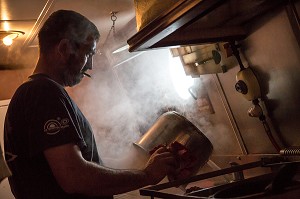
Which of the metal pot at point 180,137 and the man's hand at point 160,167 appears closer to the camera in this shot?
the man's hand at point 160,167

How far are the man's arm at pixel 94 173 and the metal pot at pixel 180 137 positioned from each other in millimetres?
248

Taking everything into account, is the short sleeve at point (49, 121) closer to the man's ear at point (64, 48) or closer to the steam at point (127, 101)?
the man's ear at point (64, 48)

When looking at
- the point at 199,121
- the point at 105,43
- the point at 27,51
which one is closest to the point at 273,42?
the point at 199,121

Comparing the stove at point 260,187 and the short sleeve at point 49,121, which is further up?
the short sleeve at point 49,121

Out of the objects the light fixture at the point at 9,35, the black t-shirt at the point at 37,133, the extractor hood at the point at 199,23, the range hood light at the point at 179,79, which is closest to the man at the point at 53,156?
the black t-shirt at the point at 37,133

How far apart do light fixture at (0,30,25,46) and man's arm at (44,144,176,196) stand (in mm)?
2243

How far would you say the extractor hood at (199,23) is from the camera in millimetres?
1222

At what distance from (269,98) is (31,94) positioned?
1242mm

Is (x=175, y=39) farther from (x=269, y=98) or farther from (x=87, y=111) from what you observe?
(x=87, y=111)

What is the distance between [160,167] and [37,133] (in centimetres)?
55

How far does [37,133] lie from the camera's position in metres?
1.32

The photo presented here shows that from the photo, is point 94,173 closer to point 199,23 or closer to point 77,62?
point 77,62

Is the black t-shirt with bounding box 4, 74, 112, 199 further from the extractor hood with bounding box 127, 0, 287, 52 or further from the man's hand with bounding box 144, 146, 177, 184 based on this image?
the extractor hood with bounding box 127, 0, 287, 52

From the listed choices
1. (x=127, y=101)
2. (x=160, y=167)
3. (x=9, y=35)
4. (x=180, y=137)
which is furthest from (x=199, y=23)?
(x=9, y=35)
